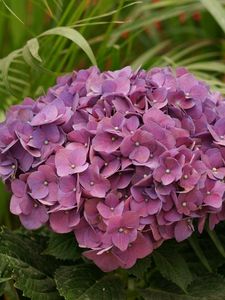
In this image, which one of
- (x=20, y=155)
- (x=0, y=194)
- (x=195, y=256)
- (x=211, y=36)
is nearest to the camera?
(x=20, y=155)

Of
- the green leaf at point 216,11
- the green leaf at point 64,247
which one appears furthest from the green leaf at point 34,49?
the green leaf at point 216,11

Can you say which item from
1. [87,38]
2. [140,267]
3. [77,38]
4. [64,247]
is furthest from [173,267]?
[87,38]

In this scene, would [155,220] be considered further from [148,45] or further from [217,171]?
[148,45]

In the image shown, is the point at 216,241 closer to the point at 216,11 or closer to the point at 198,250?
the point at 198,250

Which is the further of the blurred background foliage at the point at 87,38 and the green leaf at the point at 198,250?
the blurred background foliage at the point at 87,38

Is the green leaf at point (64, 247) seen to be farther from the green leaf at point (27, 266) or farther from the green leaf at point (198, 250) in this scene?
the green leaf at point (198, 250)

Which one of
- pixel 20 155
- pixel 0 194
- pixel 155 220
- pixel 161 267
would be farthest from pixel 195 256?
pixel 0 194
